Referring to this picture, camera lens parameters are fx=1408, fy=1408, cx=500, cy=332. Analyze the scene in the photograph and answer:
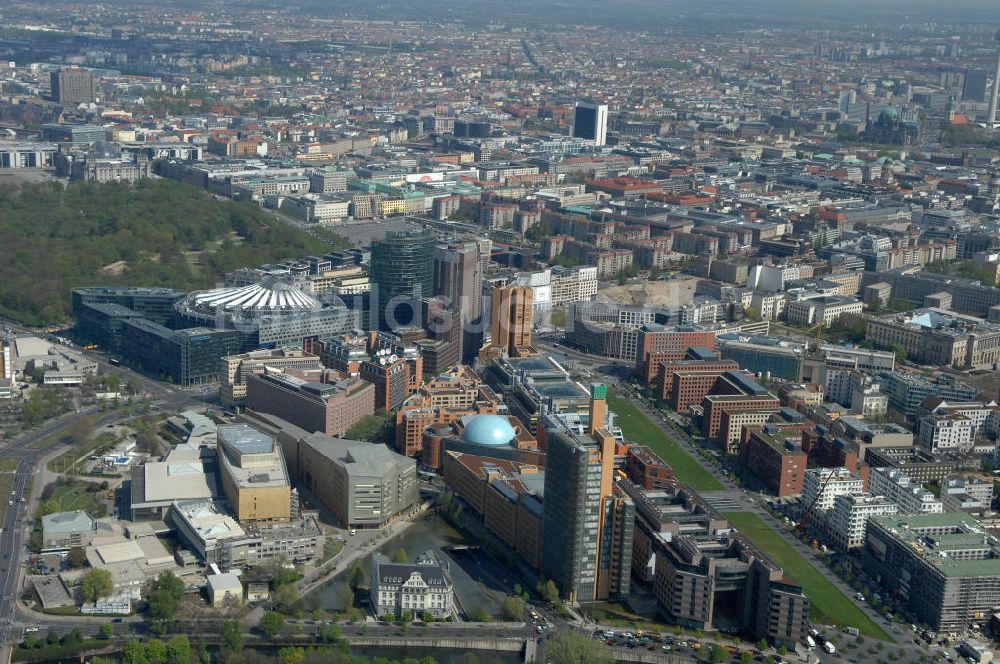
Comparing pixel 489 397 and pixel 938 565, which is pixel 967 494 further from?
pixel 489 397

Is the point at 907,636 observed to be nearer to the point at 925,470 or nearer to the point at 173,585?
the point at 925,470

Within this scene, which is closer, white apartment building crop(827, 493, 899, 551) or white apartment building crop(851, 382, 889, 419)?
white apartment building crop(827, 493, 899, 551)

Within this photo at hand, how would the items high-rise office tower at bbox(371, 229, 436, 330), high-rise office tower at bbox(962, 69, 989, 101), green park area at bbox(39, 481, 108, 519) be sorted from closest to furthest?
green park area at bbox(39, 481, 108, 519), high-rise office tower at bbox(371, 229, 436, 330), high-rise office tower at bbox(962, 69, 989, 101)

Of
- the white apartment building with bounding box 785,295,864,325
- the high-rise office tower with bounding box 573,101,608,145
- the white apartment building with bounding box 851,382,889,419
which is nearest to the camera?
the white apartment building with bounding box 851,382,889,419

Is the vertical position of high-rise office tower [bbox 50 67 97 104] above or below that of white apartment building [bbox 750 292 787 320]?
above

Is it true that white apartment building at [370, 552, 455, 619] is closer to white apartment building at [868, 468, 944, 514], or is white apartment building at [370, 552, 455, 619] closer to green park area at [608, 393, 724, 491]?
green park area at [608, 393, 724, 491]

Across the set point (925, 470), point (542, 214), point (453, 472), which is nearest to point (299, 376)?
point (453, 472)

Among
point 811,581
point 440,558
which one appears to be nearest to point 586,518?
point 440,558

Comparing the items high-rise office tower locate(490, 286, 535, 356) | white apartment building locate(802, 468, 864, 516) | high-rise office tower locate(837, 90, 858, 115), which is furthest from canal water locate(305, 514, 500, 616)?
high-rise office tower locate(837, 90, 858, 115)
